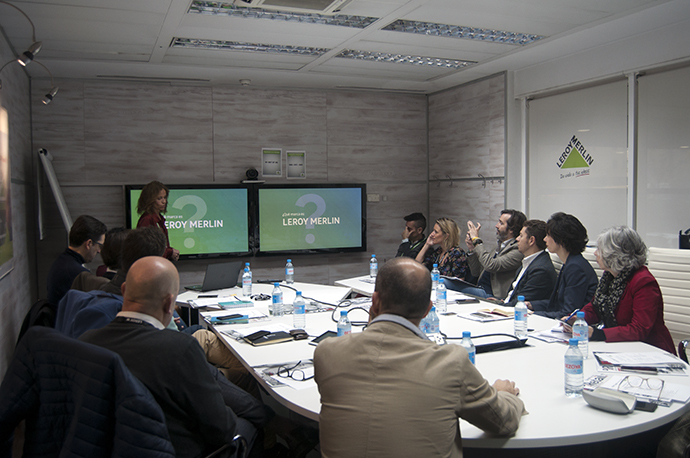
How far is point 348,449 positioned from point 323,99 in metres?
6.00

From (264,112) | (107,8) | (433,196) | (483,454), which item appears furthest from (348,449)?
(433,196)

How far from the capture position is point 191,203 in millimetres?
6273

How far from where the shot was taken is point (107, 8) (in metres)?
3.80

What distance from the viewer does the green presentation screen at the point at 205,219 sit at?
618 cm

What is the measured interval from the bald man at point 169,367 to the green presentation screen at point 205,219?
4.44 meters

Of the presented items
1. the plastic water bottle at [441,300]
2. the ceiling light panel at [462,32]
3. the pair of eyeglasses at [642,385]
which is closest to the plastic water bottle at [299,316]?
the plastic water bottle at [441,300]

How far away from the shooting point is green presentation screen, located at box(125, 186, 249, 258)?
20.3 feet

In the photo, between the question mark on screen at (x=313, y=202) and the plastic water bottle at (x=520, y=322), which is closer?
the plastic water bottle at (x=520, y=322)

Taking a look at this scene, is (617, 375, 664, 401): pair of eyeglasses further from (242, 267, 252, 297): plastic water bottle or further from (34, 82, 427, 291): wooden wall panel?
(34, 82, 427, 291): wooden wall panel

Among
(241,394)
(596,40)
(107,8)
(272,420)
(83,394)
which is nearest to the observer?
(83,394)

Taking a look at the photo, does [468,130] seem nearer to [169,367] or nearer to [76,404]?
[169,367]

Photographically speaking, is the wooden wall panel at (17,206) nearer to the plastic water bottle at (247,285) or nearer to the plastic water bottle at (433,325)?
the plastic water bottle at (247,285)

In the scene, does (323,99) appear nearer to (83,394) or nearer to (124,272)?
(124,272)

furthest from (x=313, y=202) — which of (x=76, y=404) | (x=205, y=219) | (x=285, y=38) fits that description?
(x=76, y=404)
